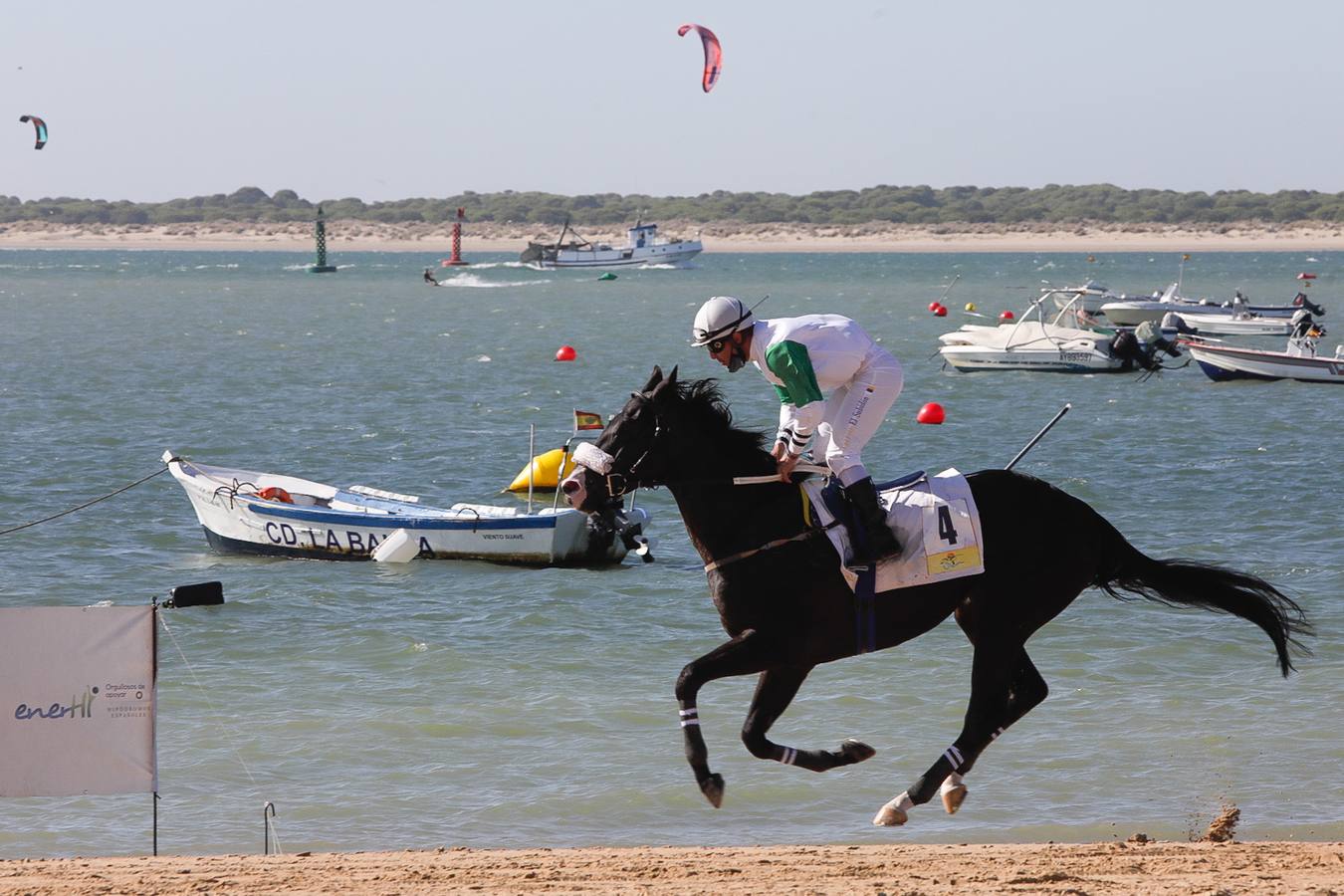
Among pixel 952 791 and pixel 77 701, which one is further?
pixel 77 701

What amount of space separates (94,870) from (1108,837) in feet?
21.7

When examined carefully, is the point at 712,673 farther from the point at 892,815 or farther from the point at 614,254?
the point at 614,254

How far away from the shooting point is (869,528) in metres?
9.42

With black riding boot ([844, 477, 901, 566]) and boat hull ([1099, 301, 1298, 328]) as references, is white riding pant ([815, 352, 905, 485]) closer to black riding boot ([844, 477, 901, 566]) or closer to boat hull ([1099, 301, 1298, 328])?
black riding boot ([844, 477, 901, 566])

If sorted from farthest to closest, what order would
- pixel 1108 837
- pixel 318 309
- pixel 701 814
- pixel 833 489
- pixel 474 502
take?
pixel 318 309 → pixel 474 502 → pixel 701 814 → pixel 1108 837 → pixel 833 489

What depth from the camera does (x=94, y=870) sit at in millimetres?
9609

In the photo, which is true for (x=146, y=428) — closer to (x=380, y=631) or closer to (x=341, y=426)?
(x=341, y=426)

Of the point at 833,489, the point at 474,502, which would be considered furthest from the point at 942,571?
the point at 474,502

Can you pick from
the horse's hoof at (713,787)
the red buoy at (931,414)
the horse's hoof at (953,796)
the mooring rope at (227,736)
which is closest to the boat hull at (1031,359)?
the red buoy at (931,414)

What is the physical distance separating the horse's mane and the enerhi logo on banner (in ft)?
13.0

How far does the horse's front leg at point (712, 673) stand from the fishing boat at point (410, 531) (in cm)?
1302

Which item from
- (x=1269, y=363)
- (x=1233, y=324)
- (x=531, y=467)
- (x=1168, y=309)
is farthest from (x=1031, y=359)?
(x=531, y=467)

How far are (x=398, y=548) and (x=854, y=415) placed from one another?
1431 cm

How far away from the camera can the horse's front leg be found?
29.4 feet
